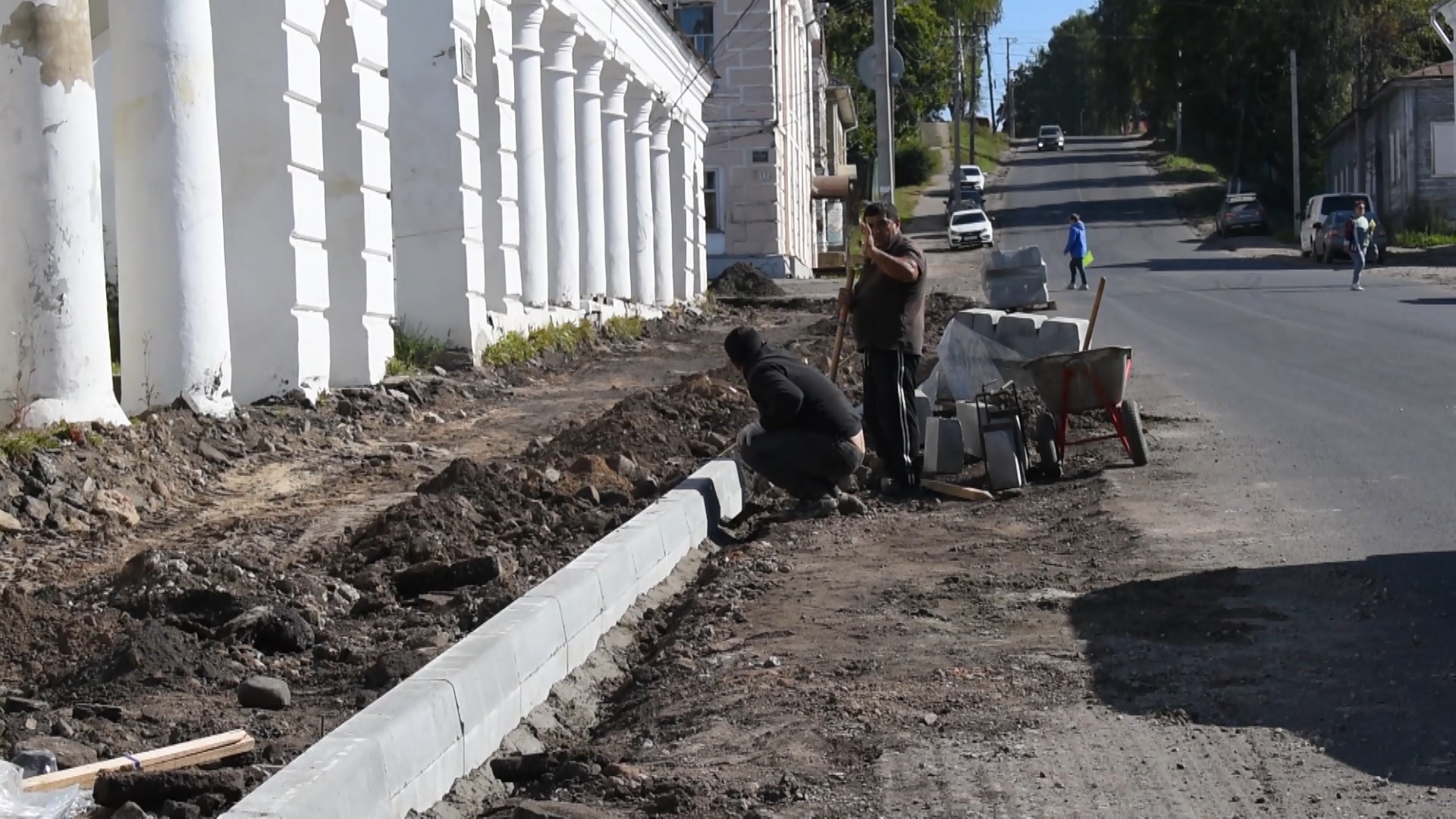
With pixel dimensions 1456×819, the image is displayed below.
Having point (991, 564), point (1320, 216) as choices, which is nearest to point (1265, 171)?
point (1320, 216)

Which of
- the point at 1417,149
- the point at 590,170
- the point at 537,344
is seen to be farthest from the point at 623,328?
the point at 1417,149

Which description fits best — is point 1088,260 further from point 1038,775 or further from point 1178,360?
point 1038,775

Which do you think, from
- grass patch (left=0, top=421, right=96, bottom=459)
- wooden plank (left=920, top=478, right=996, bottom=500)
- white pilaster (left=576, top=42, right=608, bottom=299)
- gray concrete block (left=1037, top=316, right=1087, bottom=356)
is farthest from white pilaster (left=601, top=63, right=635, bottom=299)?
wooden plank (left=920, top=478, right=996, bottom=500)

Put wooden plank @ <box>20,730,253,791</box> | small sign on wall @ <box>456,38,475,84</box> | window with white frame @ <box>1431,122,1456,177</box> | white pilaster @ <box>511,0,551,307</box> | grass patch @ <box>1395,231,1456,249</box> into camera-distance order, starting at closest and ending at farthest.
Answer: wooden plank @ <box>20,730,253,791</box>
small sign on wall @ <box>456,38,475,84</box>
white pilaster @ <box>511,0,551,307</box>
grass patch @ <box>1395,231,1456,249</box>
window with white frame @ <box>1431,122,1456,177</box>

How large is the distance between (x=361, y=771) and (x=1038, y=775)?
1690 millimetres

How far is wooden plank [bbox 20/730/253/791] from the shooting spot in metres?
4.39

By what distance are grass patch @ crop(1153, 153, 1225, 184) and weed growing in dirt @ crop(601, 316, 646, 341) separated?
198 ft

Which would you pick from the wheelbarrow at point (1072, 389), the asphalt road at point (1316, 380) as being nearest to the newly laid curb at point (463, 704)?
the asphalt road at point (1316, 380)

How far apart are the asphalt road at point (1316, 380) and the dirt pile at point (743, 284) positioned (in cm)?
647

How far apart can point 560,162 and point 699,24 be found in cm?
2274

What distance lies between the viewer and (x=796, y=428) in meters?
9.64

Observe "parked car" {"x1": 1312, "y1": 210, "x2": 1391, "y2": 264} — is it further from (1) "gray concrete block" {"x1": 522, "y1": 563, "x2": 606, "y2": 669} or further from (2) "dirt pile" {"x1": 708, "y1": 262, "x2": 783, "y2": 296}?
(1) "gray concrete block" {"x1": 522, "y1": 563, "x2": 606, "y2": 669}

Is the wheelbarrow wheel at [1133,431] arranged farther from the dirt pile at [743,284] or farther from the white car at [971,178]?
the white car at [971,178]

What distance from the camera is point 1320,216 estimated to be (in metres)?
45.9
